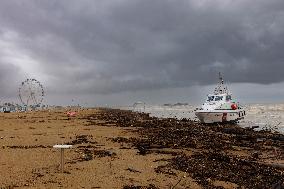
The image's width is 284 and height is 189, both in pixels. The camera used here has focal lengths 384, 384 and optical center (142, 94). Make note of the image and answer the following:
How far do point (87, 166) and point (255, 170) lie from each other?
4.71 m

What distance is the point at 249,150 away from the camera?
1666 centimetres

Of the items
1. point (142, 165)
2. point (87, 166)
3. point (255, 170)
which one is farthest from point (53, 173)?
point (255, 170)

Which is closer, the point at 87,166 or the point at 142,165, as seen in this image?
the point at 87,166

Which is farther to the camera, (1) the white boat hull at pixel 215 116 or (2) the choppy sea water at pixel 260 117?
(2) the choppy sea water at pixel 260 117

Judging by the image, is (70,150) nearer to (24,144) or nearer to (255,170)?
(24,144)

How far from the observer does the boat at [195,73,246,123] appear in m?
38.2

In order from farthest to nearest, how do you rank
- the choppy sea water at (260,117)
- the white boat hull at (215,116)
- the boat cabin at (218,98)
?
the boat cabin at (218,98)
the choppy sea water at (260,117)
the white boat hull at (215,116)

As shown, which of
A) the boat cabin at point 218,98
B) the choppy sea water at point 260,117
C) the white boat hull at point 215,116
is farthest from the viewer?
the boat cabin at point 218,98

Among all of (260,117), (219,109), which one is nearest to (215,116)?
(219,109)

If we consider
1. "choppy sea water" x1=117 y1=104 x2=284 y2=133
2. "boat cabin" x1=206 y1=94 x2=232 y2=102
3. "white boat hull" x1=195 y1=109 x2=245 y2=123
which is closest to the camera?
"white boat hull" x1=195 y1=109 x2=245 y2=123

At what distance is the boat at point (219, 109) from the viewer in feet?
125

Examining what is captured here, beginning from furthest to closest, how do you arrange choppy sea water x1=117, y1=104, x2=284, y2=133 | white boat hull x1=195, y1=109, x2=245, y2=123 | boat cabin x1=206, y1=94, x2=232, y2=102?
1. boat cabin x1=206, y1=94, x2=232, y2=102
2. choppy sea water x1=117, y1=104, x2=284, y2=133
3. white boat hull x1=195, y1=109, x2=245, y2=123

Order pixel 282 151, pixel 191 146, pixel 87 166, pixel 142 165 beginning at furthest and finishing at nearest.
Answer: pixel 282 151, pixel 191 146, pixel 142 165, pixel 87 166

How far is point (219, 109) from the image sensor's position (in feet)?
129
